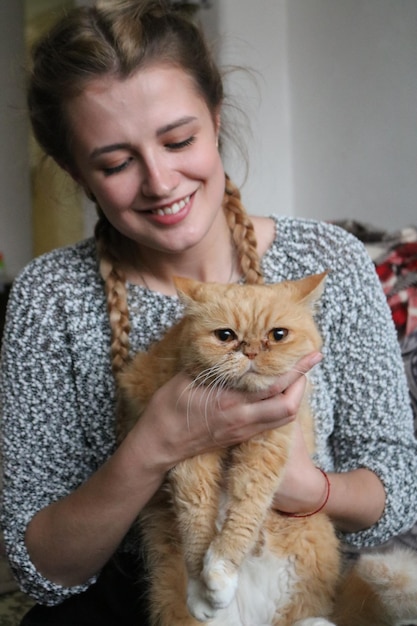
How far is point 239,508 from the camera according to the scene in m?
1.03

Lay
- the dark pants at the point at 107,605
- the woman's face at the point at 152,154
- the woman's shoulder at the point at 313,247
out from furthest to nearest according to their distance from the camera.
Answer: the woman's shoulder at the point at 313,247 → the dark pants at the point at 107,605 → the woman's face at the point at 152,154

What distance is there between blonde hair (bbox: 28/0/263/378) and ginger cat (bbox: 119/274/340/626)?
0.91 ft

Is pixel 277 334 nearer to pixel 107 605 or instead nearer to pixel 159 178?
pixel 159 178

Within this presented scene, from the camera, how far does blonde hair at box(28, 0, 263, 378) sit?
1247mm

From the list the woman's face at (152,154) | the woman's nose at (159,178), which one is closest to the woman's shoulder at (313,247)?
the woman's face at (152,154)

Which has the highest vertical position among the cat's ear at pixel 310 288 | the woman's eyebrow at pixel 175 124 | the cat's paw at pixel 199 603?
the woman's eyebrow at pixel 175 124

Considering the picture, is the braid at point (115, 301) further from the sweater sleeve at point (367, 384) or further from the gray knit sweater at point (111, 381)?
the sweater sleeve at point (367, 384)

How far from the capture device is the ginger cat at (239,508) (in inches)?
40.1

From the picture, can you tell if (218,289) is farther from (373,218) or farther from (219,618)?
(373,218)

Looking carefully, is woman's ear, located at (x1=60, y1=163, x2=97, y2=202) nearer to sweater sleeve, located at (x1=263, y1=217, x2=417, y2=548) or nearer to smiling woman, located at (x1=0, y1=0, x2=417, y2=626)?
smiling woman, located at (x1=0, y1=0, x2=417, y2=626)

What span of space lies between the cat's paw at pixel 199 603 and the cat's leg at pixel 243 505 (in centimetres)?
2

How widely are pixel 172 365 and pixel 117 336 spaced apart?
0.73 feet

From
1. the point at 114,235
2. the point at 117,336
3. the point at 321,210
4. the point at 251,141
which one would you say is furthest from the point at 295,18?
the point at 117,336

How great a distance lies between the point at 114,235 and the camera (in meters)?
1.51
